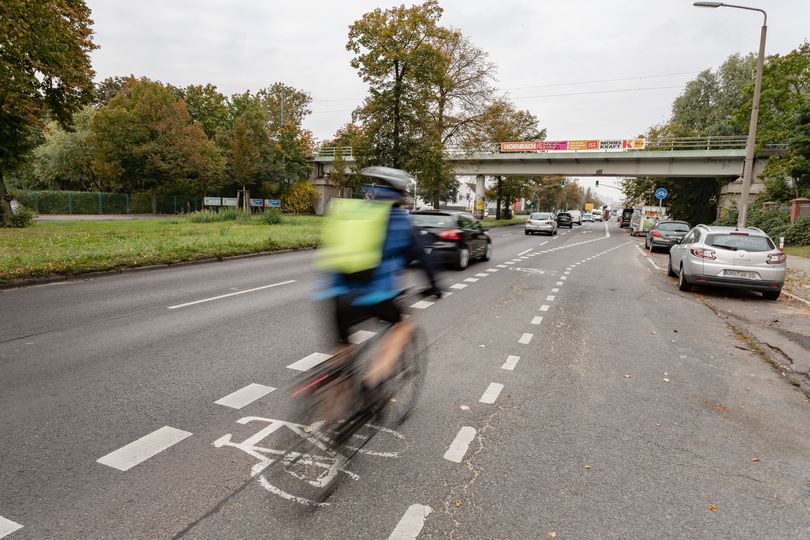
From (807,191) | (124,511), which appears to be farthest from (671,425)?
(807,191)

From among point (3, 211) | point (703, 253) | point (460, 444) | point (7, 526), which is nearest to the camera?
point (7, 526)

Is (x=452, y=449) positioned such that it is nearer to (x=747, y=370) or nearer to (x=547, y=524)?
(x=547, y=524)

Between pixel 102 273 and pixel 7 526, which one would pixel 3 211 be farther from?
pixel 7 526

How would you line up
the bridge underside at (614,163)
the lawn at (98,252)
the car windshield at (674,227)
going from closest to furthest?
the lawn at (98,252)
the car windshield at (674,227)
the bridge underside at (614,163)

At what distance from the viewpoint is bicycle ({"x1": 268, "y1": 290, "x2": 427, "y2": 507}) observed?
302 centimetres

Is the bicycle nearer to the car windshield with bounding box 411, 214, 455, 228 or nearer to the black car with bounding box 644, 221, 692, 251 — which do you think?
the car windshield with bounding box 411, 214, 455, 228

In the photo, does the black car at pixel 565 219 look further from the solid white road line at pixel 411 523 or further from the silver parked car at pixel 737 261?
the solid white road line at pixel 411 523

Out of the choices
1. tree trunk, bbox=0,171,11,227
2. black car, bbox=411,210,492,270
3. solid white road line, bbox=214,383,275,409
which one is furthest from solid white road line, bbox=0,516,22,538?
tree trunk, bbox=0,171,11,227

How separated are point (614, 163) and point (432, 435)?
→ 4210cm

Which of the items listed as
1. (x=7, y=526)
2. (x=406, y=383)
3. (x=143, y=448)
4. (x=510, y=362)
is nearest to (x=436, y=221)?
(x=510, y=362)

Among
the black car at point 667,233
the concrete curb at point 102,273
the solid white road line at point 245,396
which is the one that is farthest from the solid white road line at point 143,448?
the black car at point 667,233

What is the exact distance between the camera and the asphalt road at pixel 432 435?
2609mm

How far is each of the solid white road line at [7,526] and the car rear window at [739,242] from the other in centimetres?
1173

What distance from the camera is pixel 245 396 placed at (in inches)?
162
